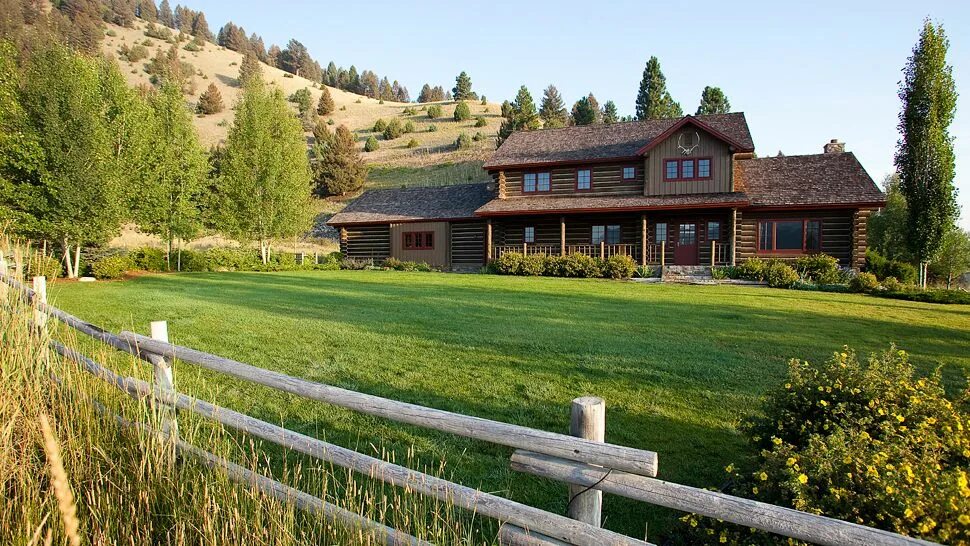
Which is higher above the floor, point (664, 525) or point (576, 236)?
point (576, 236)

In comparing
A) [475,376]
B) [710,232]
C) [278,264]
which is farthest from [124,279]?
[710,232]

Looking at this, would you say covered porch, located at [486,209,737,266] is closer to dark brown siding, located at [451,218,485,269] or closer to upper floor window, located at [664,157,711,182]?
dark brown siding, located at [451,218,485,269]

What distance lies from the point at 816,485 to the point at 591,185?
25.3 metres

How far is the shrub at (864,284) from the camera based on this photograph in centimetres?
1780

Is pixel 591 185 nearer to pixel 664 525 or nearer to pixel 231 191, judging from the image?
pixel 231 191

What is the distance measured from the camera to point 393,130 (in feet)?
248

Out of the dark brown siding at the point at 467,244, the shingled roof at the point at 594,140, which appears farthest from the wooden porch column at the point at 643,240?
the dark brown siding at the point at 467,244

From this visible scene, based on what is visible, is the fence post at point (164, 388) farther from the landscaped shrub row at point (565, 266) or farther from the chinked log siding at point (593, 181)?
the chinked log siding at point (593, 181)

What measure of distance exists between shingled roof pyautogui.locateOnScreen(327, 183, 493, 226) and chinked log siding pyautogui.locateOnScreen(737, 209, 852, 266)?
542 inches

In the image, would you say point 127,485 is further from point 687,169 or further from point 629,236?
point 687,169

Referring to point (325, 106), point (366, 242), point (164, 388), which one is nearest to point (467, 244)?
point (366, 242)

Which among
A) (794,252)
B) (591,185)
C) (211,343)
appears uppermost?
(591,185)

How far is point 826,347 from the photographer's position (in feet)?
28.2

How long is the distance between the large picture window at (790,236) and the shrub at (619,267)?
6.83 meters
